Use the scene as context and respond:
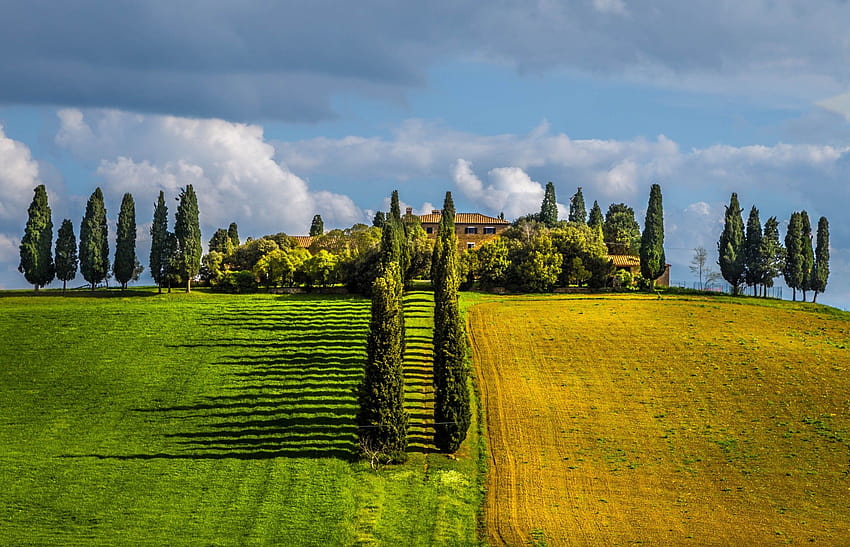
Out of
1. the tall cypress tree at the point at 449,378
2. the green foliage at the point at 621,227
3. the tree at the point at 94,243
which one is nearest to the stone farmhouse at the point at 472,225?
the green foliage at the point at 621,227

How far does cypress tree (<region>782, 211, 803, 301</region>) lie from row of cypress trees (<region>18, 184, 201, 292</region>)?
68.3 meters

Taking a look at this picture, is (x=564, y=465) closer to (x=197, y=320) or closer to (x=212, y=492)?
(x=212, y=492)

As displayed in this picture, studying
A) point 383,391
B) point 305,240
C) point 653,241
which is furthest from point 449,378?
point 305,240

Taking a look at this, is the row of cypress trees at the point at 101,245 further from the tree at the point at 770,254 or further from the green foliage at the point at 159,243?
the tree at the point at 770,254

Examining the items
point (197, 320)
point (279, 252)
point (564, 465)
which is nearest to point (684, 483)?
point (564, 465)

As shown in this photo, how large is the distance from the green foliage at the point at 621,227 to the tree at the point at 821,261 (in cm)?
2735

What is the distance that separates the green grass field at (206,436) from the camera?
40.7 meters

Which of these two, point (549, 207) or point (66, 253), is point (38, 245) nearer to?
point (66, 253)

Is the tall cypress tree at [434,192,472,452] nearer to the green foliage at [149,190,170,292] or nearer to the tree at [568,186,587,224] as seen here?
the green foliage at [149,190,170,292]

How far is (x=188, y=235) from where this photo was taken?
113875 mm

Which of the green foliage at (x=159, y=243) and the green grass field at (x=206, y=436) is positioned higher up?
the green foliage at (x=159, y=243)

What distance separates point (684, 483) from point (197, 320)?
42325 mm

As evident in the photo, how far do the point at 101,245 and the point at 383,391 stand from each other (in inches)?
2910

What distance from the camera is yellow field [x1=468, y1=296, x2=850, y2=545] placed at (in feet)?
141
